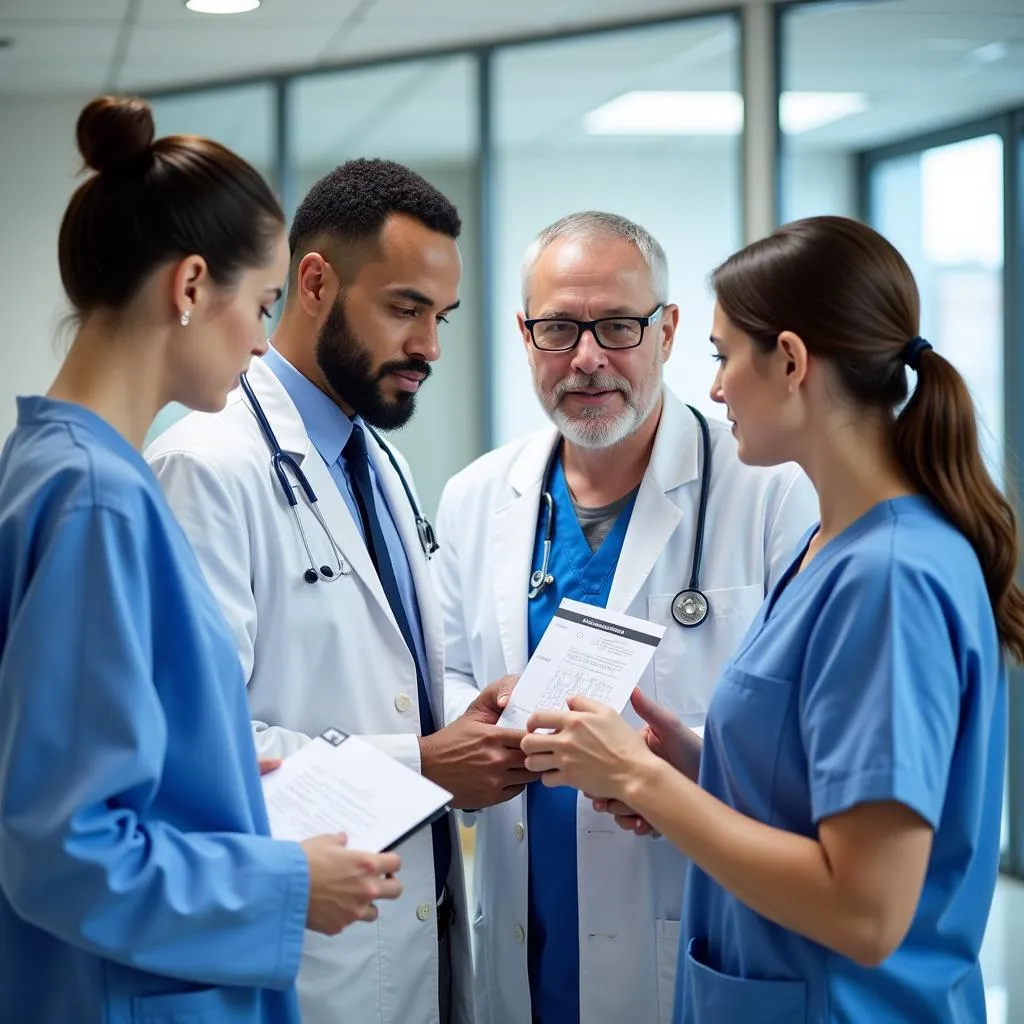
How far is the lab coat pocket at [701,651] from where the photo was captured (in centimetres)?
195

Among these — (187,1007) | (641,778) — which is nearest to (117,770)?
(187,1007)

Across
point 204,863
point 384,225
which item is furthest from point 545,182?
point 204,863

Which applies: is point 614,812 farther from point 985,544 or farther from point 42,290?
point 42,290

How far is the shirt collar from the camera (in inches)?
76.5

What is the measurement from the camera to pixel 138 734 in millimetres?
1111

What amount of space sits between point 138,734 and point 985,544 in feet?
2.95

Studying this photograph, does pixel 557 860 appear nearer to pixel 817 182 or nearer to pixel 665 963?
pixel 665 963

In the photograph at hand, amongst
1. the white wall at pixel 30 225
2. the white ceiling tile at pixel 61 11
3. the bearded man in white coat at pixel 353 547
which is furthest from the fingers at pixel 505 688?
the white wall at pixel 30 225

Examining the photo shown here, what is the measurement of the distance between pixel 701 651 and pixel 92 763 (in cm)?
109

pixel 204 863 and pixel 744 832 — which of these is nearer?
pixel 204 863

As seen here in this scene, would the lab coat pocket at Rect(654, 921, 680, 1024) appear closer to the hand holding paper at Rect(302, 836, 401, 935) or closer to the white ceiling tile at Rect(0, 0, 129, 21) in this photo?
the hand holding paper at Rect(302, 836, 401, 935)

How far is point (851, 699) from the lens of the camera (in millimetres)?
1264

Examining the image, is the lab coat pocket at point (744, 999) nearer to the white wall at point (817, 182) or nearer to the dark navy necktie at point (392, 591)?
the dark navy necktie at point (392, 591)

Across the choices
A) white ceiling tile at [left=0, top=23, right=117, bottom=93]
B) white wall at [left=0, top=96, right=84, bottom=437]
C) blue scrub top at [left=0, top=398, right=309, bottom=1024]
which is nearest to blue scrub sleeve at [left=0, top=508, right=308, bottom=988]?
blue scrub top at [left=0, top=398, right=309, bottom=1024]
